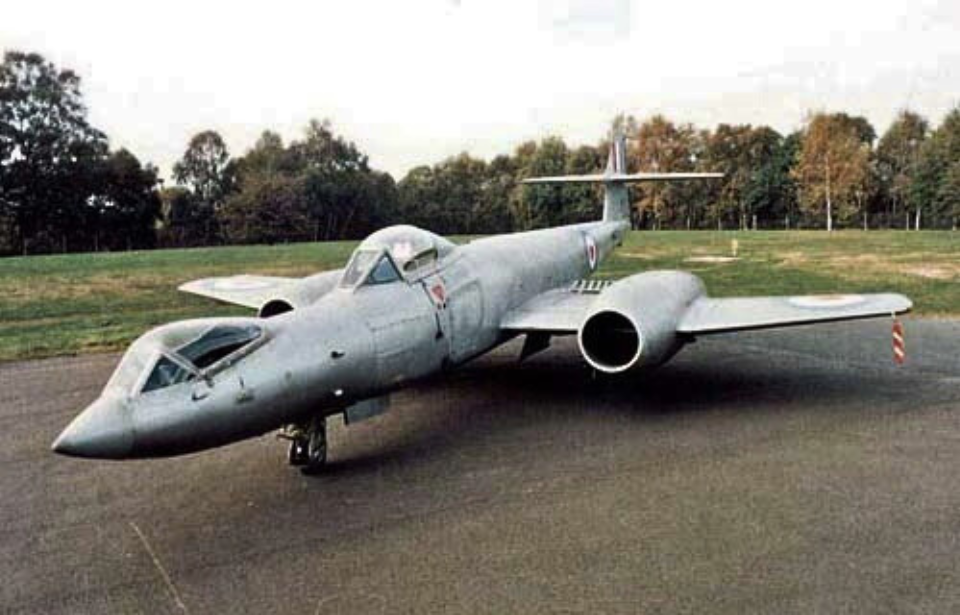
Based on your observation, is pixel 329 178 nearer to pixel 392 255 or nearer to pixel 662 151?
→ pixel 662 151

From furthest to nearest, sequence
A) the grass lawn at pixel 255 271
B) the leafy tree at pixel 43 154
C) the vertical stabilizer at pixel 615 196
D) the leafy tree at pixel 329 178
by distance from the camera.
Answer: the leafy tree at pixel 329 178 < the leafy tree at pixel 43 154 < the vertical stabilizer at pixel 615 196 < the grass lawn at pixel 255 271

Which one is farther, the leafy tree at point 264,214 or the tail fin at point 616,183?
the leafy tree at point 264,214

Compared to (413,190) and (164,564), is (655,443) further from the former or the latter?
(413,190)

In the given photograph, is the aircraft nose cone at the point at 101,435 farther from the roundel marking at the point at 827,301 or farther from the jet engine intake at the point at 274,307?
the roundel marking at the point at 827,301

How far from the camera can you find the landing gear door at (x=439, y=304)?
789cm

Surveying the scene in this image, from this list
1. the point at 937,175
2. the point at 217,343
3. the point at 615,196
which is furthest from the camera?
the point at 937,175

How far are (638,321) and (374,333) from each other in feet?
9.80

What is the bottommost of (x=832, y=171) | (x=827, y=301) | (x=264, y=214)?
(x=827, y=301)

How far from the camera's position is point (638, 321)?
829 centimetres

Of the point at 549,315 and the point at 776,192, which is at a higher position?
the point at 776,192

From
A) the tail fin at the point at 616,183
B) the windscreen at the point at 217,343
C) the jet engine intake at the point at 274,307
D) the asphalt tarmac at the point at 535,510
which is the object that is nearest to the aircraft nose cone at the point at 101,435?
the windscreen at the point at 217,343

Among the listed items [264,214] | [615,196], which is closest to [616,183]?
[615,196]

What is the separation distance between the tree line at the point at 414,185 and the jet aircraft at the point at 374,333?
51.2m

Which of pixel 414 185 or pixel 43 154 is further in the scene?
pixel 414 185
